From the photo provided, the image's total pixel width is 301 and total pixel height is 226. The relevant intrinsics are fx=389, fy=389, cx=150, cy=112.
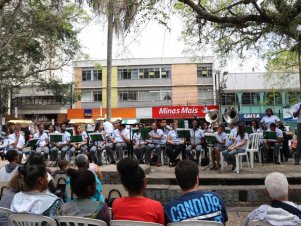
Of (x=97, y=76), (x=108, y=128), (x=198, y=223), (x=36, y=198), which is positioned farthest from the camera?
(x=97, y=76)

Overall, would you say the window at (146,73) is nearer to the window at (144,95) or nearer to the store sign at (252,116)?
the window at (144,95)

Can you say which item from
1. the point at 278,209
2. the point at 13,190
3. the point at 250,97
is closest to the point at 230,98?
the point at 250,97

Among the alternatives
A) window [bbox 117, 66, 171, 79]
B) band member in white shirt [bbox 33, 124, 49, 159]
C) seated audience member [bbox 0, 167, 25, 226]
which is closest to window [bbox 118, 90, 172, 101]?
window [bbox 117, 66, 171, 79]

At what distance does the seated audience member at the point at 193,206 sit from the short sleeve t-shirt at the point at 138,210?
10 centimetres

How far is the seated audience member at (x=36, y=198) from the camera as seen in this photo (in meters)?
3.67

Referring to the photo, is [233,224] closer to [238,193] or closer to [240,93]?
[238,193]

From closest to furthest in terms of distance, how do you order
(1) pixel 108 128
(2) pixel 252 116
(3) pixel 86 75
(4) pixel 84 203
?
1. (4) pixel 84 203
2. (1) pixel 108 128
3. (2) pixel 252 116
4. (3) pixel 86 75

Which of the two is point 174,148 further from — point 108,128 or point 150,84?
point 150,84

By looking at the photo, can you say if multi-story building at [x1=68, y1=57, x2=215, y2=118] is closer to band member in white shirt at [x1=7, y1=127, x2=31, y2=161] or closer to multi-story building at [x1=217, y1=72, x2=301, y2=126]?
multi-story building at [x1=217, y1=72, x2=301, y2=126]

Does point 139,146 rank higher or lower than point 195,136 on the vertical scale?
lower

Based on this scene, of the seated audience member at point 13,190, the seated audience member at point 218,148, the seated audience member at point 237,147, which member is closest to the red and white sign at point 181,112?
the seated audience member at point 218,148

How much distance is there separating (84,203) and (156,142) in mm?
8447

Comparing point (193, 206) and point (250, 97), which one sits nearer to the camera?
point (193, 206)

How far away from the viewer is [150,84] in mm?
49594
